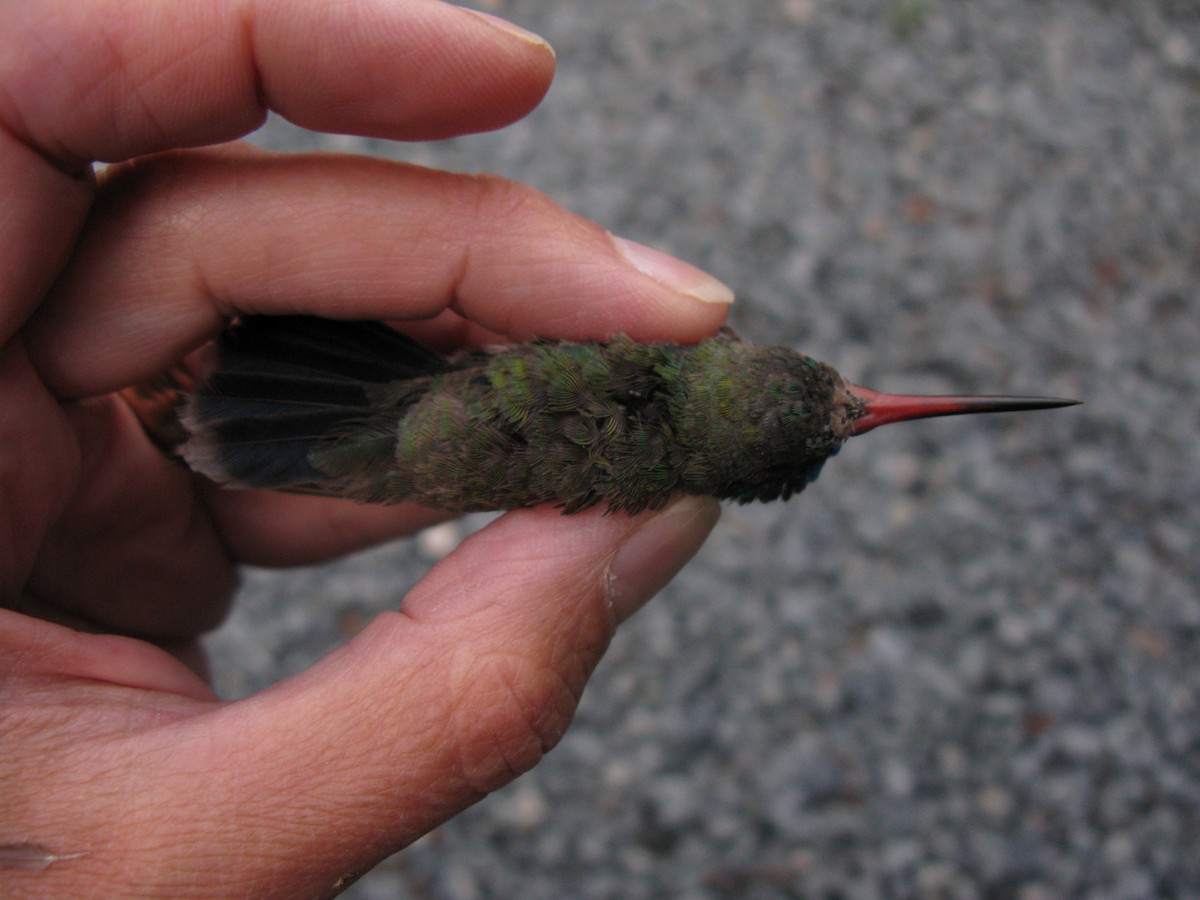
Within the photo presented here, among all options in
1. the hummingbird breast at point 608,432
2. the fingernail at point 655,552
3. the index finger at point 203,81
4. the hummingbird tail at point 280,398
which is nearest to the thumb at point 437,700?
the fingernail at point 655,552

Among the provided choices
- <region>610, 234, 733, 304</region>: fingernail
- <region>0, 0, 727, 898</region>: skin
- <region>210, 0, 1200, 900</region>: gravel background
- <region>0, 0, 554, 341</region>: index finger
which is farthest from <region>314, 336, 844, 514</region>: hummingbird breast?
<region>210, 0, 1200, 900</region>: gravel background

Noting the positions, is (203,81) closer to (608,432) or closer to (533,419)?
(533,419)

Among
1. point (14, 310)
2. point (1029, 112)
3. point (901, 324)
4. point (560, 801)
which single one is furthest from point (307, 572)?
point (1029, 112)

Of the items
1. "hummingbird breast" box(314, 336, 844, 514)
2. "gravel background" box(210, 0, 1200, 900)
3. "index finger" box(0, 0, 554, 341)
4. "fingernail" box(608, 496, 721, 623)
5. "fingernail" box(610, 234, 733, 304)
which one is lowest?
"gravel background" box(210, 0, 1200, 900)

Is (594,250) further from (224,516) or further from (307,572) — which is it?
(307,572)

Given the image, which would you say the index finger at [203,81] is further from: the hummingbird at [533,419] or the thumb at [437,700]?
the thumb at [437,700]

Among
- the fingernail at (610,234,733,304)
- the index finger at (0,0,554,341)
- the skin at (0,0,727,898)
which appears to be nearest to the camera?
the skin at (0,0,727,898)

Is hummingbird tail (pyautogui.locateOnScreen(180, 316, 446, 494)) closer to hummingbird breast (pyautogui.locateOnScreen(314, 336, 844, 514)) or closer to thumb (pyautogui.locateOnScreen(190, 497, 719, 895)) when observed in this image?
hummingbird breast (pyautogui.locateOnScreen(314, 336, 844, 514))
